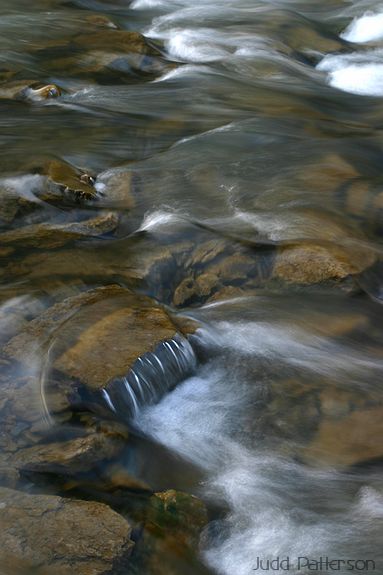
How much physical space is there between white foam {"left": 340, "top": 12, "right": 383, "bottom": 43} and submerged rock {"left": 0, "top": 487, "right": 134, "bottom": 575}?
8.19 m

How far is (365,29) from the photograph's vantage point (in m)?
10.5

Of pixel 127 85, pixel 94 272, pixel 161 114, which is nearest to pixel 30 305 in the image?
pixel 94 272

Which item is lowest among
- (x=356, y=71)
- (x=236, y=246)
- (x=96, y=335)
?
(x=356, y=71)

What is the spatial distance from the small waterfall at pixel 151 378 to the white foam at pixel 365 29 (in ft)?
23.2

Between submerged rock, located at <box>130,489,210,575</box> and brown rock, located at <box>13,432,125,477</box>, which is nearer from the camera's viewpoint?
submerged rock, located at <box>130,489,210,575</box>

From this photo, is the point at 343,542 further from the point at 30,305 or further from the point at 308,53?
the point at 308,53

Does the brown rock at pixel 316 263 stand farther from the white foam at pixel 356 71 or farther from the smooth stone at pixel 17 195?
the white foam at pixel 356 71

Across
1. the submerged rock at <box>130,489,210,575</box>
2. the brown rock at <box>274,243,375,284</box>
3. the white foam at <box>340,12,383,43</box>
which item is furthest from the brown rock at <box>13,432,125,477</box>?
the white foam at <box>340,12,383,43</box>

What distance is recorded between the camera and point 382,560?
3.31 meters

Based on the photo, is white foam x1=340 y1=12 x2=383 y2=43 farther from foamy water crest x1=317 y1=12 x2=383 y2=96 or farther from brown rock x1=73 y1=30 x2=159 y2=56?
brown rock x1=73 y1=30 x2=159 y2=56

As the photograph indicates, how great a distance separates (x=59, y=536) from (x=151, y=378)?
1.02 m

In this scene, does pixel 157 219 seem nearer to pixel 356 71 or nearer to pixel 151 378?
pixel 151 378

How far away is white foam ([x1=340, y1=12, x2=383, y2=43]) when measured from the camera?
408 inches

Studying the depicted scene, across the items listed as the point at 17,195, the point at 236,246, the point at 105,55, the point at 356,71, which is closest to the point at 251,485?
the point at 236,246
